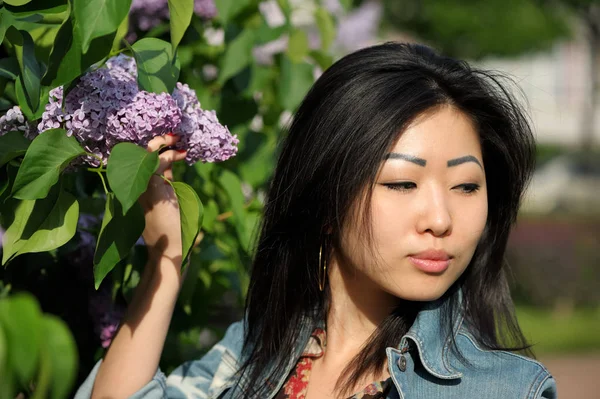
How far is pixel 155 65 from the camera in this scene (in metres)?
1.73

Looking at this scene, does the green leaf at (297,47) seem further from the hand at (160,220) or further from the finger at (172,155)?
the finger at (172,155)

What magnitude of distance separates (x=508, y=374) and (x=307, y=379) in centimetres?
49

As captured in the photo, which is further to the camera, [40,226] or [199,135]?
[199,135]

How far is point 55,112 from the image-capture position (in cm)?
170

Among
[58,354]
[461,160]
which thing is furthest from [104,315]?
[58,354]

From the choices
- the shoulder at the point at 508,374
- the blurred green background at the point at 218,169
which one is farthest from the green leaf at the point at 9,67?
the shoulder at the point at 508,374

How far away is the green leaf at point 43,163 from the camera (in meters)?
1.55

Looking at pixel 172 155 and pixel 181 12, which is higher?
pixel 181 12

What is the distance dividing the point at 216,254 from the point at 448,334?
2.40ft

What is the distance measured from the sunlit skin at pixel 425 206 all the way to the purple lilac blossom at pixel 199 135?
34cm

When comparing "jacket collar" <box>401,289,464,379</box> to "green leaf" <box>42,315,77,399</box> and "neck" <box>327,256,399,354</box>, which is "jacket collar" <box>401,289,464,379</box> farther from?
"green leaf" <box>42,315,77,399</box>

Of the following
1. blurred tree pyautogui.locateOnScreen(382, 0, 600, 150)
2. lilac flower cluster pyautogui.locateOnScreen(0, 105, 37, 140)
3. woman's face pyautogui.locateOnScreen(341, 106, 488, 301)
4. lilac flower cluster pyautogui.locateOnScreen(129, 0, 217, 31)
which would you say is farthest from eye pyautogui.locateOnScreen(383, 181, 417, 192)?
blurred tree pyautogui.locateOnScreen(382, 0, 600, 150)

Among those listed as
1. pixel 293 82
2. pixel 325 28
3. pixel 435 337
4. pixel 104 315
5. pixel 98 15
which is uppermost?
pixel 325 28

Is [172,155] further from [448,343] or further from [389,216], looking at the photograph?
[448,343]
